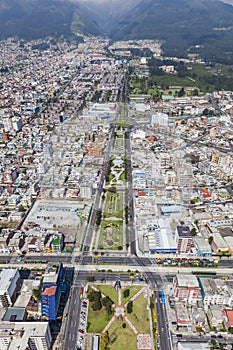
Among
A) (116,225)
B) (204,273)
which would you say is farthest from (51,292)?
(204,273)

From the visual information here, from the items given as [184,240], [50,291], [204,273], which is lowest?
[204,273]

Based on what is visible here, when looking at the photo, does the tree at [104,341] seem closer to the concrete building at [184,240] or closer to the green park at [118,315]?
the green park at [118,315]

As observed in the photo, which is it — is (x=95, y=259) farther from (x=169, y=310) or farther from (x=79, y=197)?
(x=79, y=197)

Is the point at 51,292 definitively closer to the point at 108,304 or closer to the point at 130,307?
the point at 108,304

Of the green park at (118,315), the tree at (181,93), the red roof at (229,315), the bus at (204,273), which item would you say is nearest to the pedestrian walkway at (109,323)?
the green park at (118,315)

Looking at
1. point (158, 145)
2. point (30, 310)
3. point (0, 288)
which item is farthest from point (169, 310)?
point (158, 145)

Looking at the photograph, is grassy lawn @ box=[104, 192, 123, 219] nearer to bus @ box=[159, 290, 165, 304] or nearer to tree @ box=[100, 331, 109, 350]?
bus @ box=[159, 290, 165, 304]
